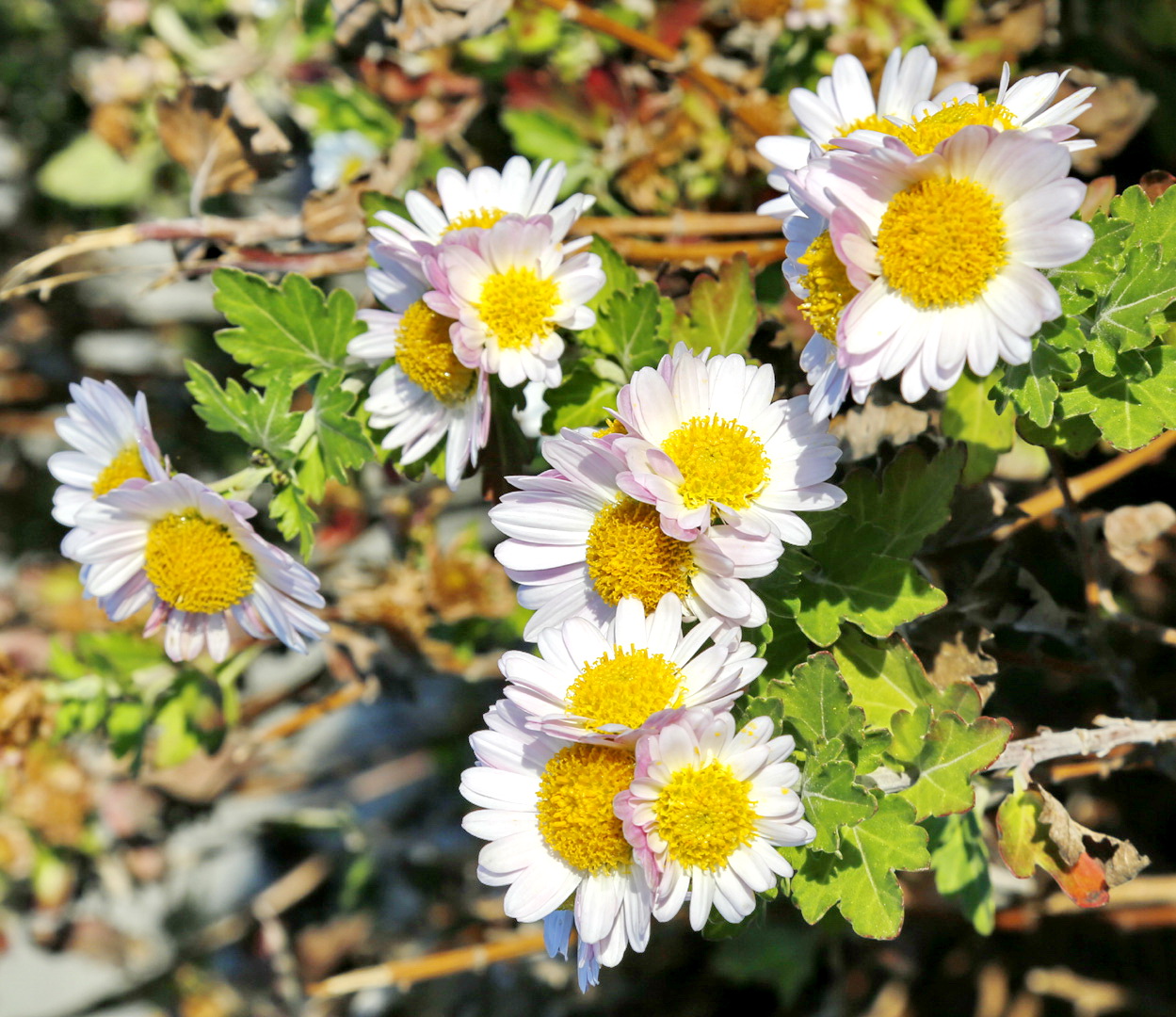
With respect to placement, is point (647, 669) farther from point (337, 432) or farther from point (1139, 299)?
point (1139, 299)

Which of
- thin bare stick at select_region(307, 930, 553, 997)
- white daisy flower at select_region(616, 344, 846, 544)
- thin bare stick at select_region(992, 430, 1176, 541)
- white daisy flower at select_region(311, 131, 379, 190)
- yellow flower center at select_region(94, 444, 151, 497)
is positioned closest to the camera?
white daisy flower at select_region(616, 344, 846, 544)

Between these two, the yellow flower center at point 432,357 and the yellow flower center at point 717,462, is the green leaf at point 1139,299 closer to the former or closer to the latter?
the yellow flower center at point 717,462

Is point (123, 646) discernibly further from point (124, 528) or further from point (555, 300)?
point (555, 300)

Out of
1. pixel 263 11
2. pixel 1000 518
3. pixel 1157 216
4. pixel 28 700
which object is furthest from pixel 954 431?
pixel 263 11

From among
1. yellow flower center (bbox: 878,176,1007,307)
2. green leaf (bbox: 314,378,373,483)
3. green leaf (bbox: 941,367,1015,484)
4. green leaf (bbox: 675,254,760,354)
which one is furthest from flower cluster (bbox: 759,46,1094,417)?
green leaf (bbox: 314,378,373,483)

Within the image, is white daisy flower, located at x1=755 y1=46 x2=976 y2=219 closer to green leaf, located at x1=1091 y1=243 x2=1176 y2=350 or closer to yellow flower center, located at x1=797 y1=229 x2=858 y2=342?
yellow flower center, located at x1=797 y1=229 x2=858 y2=342

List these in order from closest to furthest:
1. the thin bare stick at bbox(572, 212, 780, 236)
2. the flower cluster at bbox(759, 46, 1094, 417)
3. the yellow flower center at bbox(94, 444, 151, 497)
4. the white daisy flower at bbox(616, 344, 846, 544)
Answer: the flower cluster at bbox(759, 46, 1094, 417) < the white daisy flower at bbox(616, 344, 846, 544) < the yellow flower center at bbox(94, 444, 151, 497) < the thin bare stick at bbox(572, 212, 780, 236)

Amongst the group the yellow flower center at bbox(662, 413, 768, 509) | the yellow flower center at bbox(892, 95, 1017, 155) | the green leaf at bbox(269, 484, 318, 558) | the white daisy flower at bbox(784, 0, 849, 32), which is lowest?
the green leaf at bbox(269, 484, 318, 558)

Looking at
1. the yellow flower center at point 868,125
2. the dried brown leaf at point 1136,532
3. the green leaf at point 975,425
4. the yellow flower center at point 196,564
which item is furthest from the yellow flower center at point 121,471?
the dried brown leaf at point 1136,532
